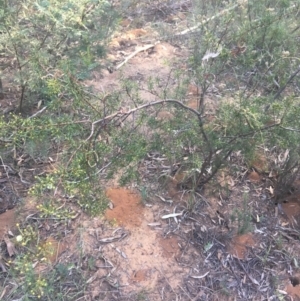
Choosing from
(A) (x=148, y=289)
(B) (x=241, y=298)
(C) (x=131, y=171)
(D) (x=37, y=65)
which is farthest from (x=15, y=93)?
(B) (x=241, y=298)

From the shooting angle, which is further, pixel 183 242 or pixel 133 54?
pixel 133 54

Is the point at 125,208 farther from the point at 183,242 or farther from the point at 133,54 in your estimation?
the point at 133,54

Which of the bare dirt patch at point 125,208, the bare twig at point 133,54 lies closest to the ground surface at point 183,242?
the bare dirt patch at point 125,208

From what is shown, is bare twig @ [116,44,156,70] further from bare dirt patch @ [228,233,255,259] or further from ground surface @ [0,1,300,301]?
bare dirt patch @ [228,233,255,259]

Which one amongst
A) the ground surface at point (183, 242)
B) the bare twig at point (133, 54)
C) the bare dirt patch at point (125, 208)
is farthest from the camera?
the bare twig at point (133, 54)

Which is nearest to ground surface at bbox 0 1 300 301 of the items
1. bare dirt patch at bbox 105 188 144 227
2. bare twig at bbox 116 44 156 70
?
bare dirt patch at bbox 105 188 144 227

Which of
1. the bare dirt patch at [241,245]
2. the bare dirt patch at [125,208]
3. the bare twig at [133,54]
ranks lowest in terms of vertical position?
the bare dirt patch at [241,245]

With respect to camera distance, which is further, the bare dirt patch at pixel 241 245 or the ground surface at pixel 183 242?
the bare dirt patch at pixel 241 245

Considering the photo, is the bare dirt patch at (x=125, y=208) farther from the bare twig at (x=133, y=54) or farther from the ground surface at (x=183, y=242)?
the bare twig at (x=133, y=54)

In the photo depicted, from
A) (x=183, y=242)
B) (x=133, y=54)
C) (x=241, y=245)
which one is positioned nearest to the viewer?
(x=183, y=242)

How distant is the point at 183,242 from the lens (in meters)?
3.44

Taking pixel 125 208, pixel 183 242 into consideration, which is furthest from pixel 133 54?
pixel 183 242

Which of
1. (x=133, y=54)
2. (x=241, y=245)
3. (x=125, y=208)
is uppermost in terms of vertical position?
(x=133, y=54)

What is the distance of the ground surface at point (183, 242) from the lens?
10.4 feet
